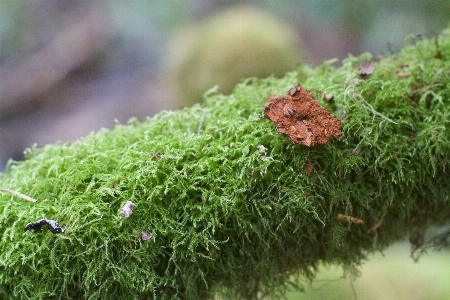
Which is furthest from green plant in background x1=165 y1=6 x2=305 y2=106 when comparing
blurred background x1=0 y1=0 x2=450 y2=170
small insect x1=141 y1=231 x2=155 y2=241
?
small insect x1=141 y1=231 x2=155 y2=241

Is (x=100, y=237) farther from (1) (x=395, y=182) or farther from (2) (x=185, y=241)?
(1) (x=395, y=182)

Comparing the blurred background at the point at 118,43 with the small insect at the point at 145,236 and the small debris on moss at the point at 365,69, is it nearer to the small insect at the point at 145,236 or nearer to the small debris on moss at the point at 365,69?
the small debris on moss at the point at 365,69

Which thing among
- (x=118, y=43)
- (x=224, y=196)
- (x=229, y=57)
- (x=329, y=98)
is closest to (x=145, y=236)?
(x=224, y=196)

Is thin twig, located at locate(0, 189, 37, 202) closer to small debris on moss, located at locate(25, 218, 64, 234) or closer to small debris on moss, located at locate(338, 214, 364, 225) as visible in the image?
small debris on moss, located at locate(25, 218, 64, 234)

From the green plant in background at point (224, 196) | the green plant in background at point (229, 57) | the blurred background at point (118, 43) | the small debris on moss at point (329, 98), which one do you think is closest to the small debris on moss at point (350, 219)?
the green plant in background at point (224, 196)

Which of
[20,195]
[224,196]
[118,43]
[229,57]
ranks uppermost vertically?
[118,43]

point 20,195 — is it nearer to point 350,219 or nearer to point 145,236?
point 145,236
